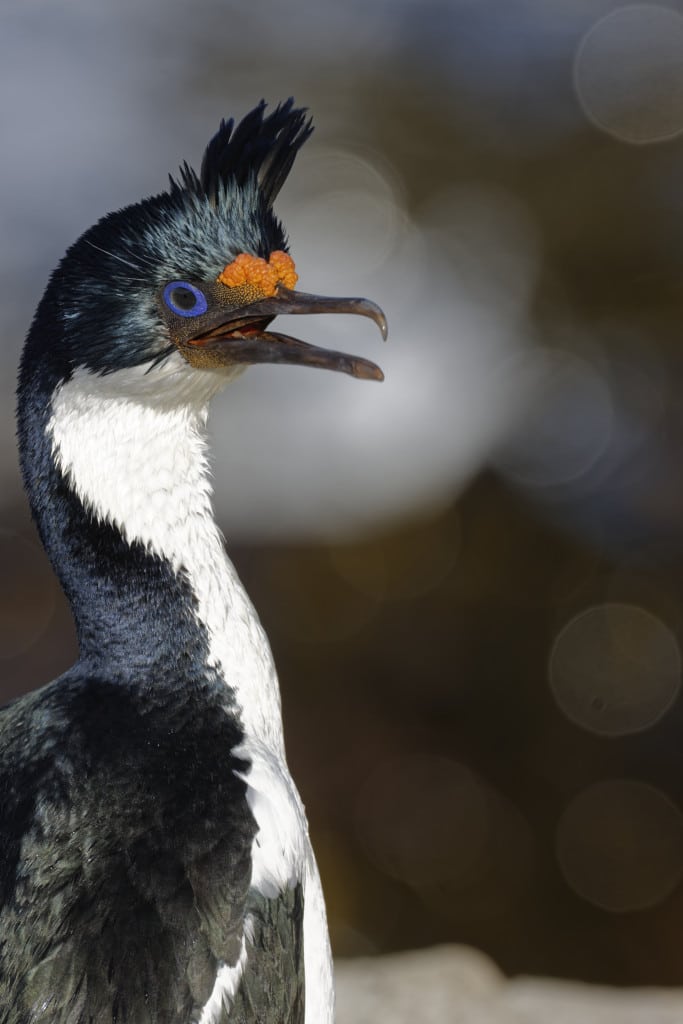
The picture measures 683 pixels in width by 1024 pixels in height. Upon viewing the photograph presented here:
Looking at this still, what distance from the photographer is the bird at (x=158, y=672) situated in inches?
97.3

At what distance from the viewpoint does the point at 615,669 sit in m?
9.34

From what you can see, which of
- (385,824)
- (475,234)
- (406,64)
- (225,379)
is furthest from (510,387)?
(225,379)

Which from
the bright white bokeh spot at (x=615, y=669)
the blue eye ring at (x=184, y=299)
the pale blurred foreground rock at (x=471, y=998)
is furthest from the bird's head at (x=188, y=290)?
the bright white bokeh spot at (x=615, y=669)

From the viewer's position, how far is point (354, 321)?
31.9 ft

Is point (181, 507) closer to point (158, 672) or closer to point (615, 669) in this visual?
point (158, 672)

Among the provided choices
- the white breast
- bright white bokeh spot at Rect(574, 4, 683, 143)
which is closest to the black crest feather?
the white breast

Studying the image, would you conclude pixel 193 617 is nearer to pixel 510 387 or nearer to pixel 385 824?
pixel 385 824

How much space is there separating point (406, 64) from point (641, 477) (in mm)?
3920

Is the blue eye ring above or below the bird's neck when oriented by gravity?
above

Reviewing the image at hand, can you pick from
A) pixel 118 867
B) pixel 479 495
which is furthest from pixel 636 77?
pixel 118 867

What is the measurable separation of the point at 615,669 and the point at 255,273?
23.2ft

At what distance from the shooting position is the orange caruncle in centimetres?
294

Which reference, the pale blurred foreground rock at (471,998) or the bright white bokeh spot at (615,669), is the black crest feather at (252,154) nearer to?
the pale blurred foreground rock at (471,998)

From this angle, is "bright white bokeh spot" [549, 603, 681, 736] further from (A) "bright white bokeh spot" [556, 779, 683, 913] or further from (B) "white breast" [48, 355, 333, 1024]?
(B) "white breast" [48, 355, 333, 1024]
